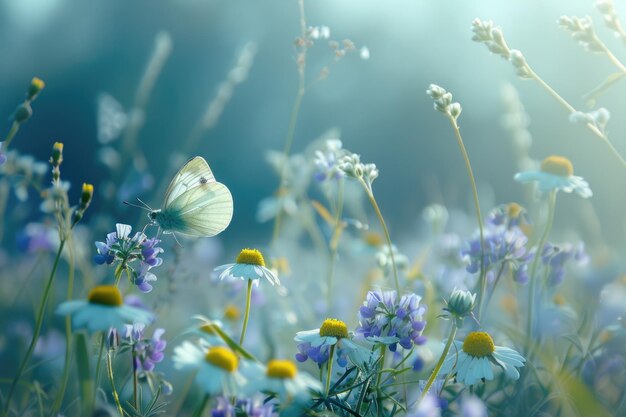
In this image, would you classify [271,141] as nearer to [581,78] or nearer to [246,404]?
[581,78]

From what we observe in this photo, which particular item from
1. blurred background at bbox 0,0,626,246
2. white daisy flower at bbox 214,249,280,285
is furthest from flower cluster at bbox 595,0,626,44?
blurred background at bbox 0,0,626,246

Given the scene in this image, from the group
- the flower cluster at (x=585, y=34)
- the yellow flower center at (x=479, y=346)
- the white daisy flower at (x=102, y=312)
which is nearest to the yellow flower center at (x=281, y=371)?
the white daisy flower at (x=102, y=312)

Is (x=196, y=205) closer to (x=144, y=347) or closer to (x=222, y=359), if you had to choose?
(x=144, y=347)

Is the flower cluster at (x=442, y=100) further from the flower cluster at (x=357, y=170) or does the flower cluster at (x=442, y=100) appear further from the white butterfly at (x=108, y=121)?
the white butterfly at (x=108, y=121)

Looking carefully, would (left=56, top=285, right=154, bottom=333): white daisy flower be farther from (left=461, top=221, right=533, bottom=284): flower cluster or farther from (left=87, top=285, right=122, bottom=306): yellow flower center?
(left=461, top=221, right=533, bottom=284): flower cluster

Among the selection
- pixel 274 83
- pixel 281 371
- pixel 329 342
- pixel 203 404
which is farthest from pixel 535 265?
pixel 274 83

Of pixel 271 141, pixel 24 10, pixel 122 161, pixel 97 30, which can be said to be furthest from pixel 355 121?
pixel 122 161
